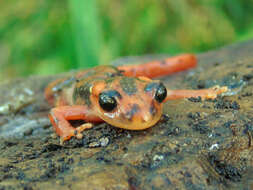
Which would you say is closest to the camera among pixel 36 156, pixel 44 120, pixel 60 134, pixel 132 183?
pixel 132 183

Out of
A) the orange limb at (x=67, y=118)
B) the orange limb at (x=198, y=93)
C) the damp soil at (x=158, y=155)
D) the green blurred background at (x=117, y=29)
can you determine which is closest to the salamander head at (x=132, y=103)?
the damp soil at (x=158, y=155)

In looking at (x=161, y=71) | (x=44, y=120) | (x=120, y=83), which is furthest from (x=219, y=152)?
(x=161, y=71)

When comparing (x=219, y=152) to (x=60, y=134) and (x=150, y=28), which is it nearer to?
(x=60, y=134)

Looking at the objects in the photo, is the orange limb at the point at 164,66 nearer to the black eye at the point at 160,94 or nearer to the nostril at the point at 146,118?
the black eye at the point at 160,94

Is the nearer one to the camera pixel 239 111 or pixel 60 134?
pixel 239 111

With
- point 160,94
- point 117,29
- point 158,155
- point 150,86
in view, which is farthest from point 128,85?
point 117,29

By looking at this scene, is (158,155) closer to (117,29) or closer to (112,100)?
(112,100)
